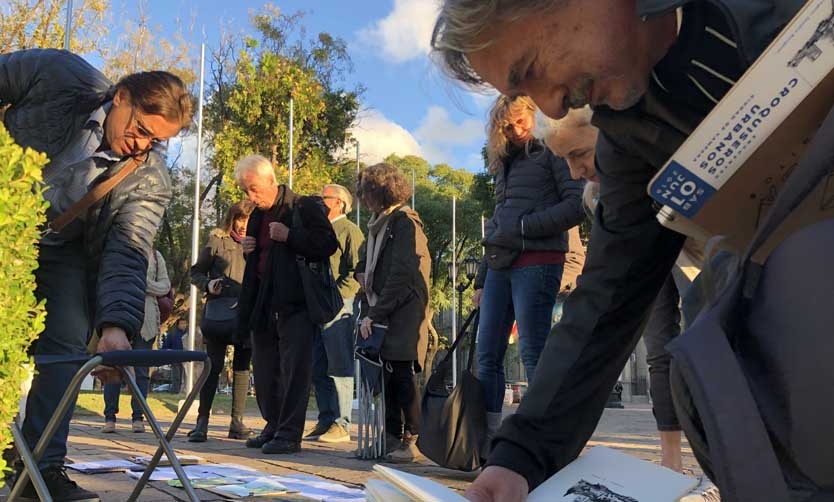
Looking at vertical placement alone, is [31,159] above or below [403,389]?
above

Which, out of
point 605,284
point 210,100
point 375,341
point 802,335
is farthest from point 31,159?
point 210,100

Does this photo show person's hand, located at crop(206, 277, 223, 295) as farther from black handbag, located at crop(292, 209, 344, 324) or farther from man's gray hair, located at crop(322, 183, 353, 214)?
Answer: man's gray hair, located at crop(322, 183, 353, 214)

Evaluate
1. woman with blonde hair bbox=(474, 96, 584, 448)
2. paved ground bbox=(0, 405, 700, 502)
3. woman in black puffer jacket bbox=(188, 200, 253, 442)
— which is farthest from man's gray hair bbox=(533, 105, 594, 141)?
woman in black puffer jacket bbox=(188, 200, 253, 442)

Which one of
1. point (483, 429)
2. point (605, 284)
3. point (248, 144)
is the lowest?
point (483, 429)

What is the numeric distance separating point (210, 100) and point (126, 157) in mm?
19885

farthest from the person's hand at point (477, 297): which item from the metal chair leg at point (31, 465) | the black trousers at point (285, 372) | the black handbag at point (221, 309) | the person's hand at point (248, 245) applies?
the metal chair leg at point (31, 465)

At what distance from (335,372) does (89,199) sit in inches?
118

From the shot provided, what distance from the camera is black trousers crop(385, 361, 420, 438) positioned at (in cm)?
495

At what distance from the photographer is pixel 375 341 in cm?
480

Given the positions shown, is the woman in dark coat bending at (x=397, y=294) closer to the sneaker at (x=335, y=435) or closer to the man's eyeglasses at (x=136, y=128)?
the sneaker at (x=335, y=435)

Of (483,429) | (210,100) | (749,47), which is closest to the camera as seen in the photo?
(749,47)

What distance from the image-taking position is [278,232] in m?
4.99

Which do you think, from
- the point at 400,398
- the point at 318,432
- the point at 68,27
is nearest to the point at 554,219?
the point at 400,398

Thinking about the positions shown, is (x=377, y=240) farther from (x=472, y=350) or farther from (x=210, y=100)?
(x=210, y=100)
